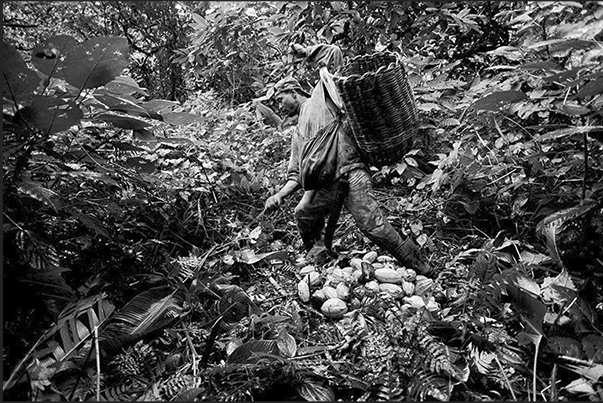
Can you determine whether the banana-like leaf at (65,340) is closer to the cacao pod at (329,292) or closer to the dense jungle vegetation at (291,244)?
the dense jungle vegetation at (291,244)

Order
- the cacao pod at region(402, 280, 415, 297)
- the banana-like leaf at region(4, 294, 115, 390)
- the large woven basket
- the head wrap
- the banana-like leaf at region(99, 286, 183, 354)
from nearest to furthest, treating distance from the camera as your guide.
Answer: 1. the banana-like leaf at region(4, 294, 115, 390)
2. the banana-like leaf at region(99, 286, 183, 354)
3. the large woven basket
4. the cacao pod at region(402, 280, 415, 297)
5. the head wrap

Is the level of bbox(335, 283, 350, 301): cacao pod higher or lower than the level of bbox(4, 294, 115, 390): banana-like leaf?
lower

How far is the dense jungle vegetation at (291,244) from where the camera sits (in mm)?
1271

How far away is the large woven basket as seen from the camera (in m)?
1.64

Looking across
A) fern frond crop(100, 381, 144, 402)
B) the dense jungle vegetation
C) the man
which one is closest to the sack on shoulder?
the man

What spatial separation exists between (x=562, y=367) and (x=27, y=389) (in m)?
1.51

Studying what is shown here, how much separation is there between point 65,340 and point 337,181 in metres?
1.17

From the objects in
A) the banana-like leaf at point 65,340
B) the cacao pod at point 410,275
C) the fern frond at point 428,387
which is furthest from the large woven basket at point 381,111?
the banana-like leaf at point 65,340

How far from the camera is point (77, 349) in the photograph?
4.43ft

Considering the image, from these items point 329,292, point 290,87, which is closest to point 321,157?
point 290,87

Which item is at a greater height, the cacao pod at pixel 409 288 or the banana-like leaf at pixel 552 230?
the banana-like leaf at pixel 552 230

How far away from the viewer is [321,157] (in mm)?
1881

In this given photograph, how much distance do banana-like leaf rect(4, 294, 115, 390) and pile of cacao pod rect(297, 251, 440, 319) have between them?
0.82 meters

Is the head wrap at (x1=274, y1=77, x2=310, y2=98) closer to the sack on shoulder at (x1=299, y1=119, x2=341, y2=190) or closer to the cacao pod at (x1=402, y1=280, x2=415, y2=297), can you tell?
the sack on shoulder at (x1=299, y1=119, x2=341, y2=190)
